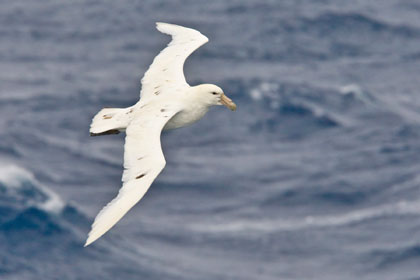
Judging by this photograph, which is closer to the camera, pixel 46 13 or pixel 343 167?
pixel 343 167

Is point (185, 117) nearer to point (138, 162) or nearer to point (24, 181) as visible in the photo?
point (138, 162)

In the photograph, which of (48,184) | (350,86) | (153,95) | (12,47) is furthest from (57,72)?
(153,95)

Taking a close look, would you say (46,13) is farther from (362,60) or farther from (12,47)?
(362,60)

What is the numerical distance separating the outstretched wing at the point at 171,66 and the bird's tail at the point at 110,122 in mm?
1016

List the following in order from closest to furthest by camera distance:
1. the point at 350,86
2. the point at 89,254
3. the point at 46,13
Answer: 1. the point at 89,254
2. the point at 350,86
3. the point at 46,13

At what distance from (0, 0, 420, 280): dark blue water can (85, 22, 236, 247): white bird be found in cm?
3051

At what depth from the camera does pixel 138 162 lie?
78.4 feet

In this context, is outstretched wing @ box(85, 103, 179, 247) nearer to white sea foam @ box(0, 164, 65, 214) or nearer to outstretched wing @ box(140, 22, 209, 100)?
outstretched wing @ box(140, 22, 209, 100)

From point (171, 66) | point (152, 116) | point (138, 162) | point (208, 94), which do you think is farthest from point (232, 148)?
point (138, 162)

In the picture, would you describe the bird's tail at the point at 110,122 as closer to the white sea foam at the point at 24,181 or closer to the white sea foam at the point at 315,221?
the white sea foam at the point at 24,181

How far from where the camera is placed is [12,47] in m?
73.1

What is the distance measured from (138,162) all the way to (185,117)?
2701mm

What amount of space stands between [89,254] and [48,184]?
4.93 metres

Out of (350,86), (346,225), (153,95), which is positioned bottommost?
(346,225)
